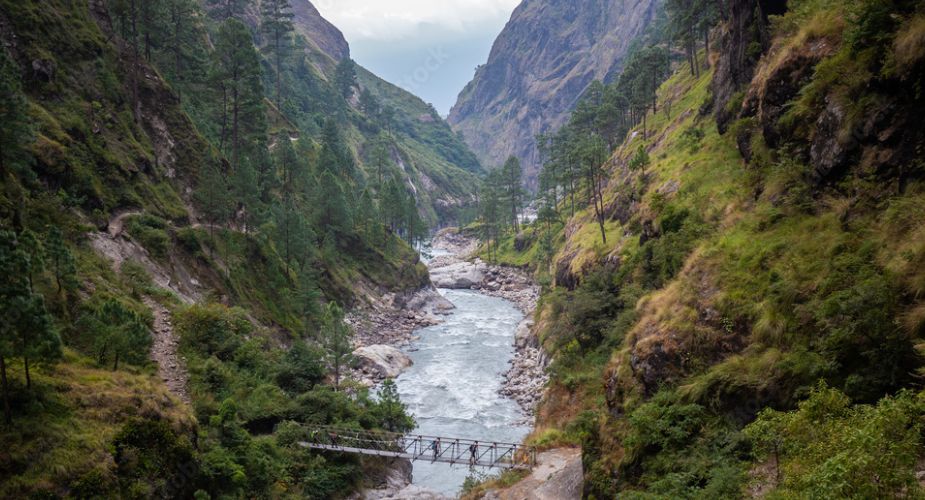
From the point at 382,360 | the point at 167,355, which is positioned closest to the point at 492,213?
the point at 382,360

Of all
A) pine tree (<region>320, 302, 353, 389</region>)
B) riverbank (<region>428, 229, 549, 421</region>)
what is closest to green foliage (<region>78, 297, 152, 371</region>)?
pine tree (<region>320, 302, 353, 389</region>)

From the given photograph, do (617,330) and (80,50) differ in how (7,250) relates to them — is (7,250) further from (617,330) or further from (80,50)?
(80,50)

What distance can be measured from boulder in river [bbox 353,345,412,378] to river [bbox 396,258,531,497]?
1165mm

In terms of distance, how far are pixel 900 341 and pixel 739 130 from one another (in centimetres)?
2103

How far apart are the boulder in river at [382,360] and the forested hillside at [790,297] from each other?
2106 centimetres

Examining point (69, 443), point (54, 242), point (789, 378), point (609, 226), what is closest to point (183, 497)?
point (69, 443)

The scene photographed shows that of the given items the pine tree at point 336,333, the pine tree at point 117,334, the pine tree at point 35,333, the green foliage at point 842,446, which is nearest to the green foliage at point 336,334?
the pine tree at point 336,333

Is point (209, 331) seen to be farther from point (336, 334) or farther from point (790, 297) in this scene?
point (790, 297)

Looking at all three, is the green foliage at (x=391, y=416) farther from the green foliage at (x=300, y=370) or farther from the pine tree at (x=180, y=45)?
the pine tree at (x=180, y=45)

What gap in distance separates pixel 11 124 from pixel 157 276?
554 inches

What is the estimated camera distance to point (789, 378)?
15.4 metres

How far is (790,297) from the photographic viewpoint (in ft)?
56.3

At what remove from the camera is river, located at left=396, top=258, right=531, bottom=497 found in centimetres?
3744

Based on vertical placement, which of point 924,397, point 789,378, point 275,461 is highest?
point 924,397
